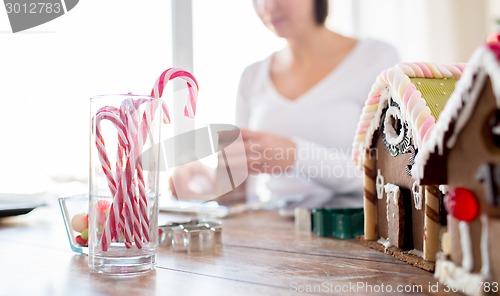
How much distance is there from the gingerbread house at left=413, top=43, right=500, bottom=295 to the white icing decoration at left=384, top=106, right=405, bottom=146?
0.72ft

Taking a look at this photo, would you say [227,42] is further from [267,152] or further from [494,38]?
[494,38]

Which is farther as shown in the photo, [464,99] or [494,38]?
[494,38]

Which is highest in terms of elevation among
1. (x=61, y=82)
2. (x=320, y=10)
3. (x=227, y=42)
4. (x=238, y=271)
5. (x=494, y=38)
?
(x=320, y=10)

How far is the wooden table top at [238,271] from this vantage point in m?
0.64

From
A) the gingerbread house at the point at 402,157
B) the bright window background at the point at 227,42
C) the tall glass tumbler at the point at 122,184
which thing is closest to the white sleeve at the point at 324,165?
the bright window background at the point at 227,42

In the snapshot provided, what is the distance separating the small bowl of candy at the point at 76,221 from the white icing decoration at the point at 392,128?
1.86 feet

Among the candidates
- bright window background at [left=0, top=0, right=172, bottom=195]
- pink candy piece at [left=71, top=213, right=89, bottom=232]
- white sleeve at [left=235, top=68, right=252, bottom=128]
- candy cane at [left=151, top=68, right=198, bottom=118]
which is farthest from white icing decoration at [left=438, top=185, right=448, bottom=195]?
white sleeve at [left=235, top=68, right=252, bottom=128]

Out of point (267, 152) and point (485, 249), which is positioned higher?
point (267, 152)

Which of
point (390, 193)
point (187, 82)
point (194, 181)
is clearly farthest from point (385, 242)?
point (194, 181)

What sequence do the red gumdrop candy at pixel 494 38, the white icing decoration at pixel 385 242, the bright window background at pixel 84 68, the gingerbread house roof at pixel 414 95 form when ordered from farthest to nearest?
the bright window background at pixel 84 68 → the white icing decoration at pixel 385 242 → the gingerbread house roof at pixel 414 95 → the red gumdrop candy at pixel 494 38

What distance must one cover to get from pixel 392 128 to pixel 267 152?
2.61 feet

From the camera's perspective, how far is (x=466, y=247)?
54 centimetres

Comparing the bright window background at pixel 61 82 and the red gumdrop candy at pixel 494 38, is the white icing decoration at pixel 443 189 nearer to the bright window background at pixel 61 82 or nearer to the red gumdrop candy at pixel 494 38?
the red gumdrop candy at pixel 494 38

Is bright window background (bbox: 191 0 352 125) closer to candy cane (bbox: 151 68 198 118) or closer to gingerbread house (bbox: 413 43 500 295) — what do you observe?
candy cane (bbox: 151 68 198 118)
